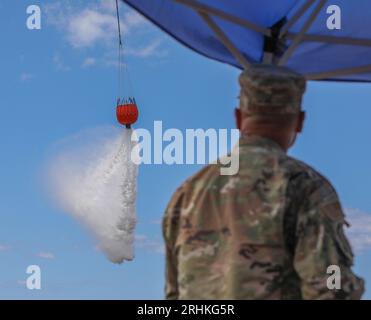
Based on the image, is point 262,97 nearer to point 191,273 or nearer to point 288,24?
point 191,273

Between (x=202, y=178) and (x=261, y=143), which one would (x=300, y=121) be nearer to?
(x=261, y=143)

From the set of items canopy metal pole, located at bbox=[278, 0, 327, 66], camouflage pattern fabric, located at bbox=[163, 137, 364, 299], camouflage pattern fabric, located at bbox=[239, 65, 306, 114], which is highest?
canopy metal pole, located at bbox=[278, 0, 327, 66]

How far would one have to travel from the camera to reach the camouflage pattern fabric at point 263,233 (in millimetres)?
2738

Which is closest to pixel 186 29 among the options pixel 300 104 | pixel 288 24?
pixel 288 24

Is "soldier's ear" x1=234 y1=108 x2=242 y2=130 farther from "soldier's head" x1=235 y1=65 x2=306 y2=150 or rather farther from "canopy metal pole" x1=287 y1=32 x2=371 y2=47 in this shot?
"canopy metal pole" x1=287 y1=32 x2=371 y2=47

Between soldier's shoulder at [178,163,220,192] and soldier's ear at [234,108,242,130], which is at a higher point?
soldier's ear at [234,108,242,130]

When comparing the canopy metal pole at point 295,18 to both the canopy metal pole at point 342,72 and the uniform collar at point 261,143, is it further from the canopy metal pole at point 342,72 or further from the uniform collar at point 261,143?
the uniform collar at point 261,143

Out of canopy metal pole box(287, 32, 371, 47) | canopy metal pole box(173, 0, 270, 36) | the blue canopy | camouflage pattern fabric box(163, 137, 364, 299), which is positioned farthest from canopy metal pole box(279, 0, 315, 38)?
camouflage pattern fabric box(163, 137, 364, 299)

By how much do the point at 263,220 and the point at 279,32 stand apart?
4056 mm

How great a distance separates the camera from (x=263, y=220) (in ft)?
9.19

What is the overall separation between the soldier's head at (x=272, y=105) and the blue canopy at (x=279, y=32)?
3.01 m

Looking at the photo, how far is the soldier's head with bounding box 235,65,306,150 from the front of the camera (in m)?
2.99

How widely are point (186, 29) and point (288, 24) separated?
1028 mm
